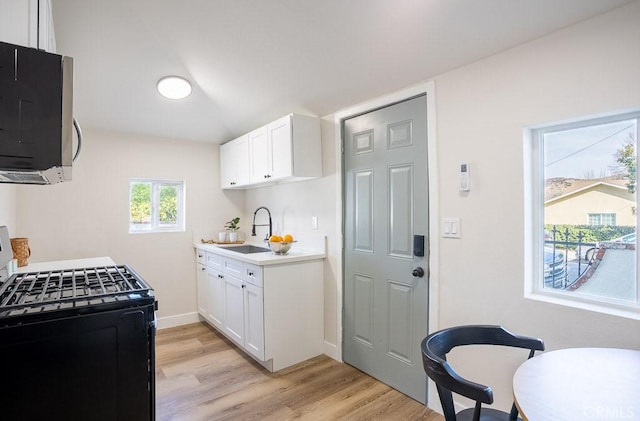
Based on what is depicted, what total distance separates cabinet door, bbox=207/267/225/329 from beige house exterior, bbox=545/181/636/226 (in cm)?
277

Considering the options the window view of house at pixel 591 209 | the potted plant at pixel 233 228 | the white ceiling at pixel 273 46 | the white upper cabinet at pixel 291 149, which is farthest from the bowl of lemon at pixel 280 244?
the window view of house at pixel 591 209

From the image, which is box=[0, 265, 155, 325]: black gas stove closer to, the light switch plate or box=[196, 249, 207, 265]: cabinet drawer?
the light switch plate

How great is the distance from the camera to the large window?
1536 millimetres

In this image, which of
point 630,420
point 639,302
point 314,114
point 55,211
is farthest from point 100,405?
point 55,211

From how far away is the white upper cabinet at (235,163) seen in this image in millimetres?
3619

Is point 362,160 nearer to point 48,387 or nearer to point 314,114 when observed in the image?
point 314,114

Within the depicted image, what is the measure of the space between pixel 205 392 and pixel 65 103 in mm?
2182

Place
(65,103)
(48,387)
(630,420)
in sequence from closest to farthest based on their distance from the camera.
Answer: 1. (630,420)
2. (65,103)
3. (48,387)

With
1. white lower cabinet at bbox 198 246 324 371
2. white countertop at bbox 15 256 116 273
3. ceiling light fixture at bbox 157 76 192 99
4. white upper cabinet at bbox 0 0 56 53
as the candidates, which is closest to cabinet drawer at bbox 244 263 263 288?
white lower cabinet at bbox 198 246 324 371

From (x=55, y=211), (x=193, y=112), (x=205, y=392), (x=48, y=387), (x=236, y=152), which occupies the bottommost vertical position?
(x=205, y=392)

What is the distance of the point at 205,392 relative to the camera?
8.04 feet

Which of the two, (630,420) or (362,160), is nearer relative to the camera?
(630,420)

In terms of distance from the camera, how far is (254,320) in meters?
2.78

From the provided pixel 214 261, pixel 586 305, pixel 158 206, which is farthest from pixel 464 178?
pixel 158 206
